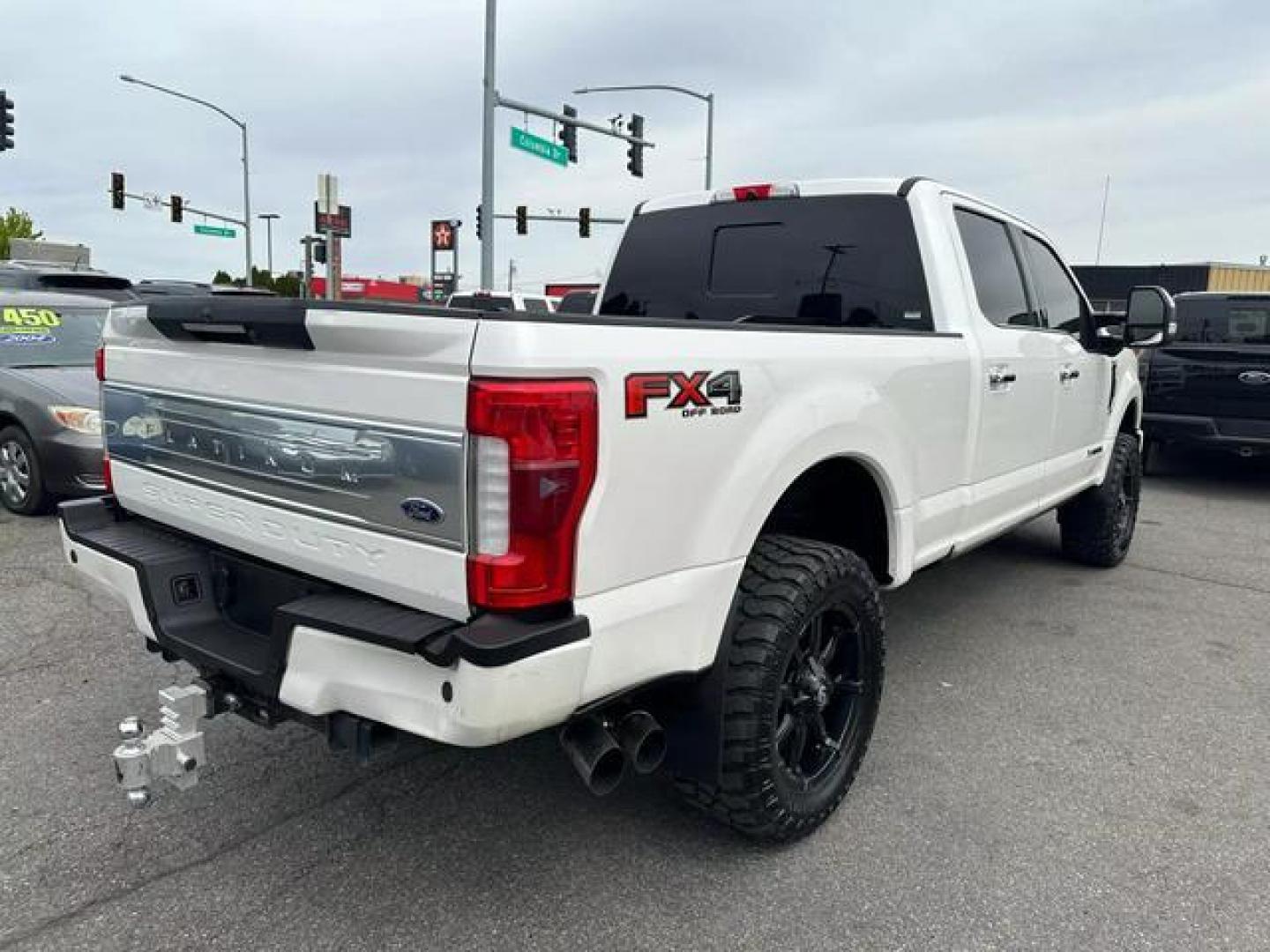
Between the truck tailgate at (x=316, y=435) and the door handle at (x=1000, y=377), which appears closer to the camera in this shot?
the truck tailgate at (x=316, y=435)

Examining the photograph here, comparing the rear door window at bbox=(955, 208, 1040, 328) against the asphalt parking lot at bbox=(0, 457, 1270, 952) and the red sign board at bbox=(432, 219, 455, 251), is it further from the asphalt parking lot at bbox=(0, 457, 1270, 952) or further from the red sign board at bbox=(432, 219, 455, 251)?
the red sign board at bbox=(432, 219, 455, 251)

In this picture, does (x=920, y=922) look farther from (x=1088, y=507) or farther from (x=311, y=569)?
(x=1088, y=507)

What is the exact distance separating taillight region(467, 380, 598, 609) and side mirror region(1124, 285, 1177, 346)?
420 cm

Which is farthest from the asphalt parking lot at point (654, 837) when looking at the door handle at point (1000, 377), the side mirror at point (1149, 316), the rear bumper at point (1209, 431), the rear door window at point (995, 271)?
the rear bumper at point (1209, 431)

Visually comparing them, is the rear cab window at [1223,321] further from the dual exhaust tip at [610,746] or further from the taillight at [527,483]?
the taillight at [527,483]

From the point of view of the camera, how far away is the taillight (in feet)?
6.12

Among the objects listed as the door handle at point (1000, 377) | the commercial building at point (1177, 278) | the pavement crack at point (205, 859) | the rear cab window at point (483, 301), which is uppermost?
the commercial building at point (1177, 278)

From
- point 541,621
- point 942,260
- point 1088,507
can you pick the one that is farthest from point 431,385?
point 1088,507

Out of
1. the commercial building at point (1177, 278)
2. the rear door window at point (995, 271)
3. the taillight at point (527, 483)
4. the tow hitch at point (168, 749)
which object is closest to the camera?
the taillight at point (527, 483)

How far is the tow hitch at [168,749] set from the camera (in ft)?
7.47

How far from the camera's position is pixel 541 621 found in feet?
6.46

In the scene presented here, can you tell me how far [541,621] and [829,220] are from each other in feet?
8.19

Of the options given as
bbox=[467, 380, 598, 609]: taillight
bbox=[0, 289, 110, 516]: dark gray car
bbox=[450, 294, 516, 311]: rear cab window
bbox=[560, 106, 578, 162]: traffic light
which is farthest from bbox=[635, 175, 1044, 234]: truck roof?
bbox=[560, 106, 578, 162]: traffic light

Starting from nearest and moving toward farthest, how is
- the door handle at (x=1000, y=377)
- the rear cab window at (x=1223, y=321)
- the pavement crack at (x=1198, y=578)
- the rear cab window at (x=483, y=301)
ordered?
the door handle at (x=1000, y=377) < the pavement crack at (x=1198, y=578) < the rear cab window at (x=1223, y=321) < the rear cab window at (x=483, y=301)
